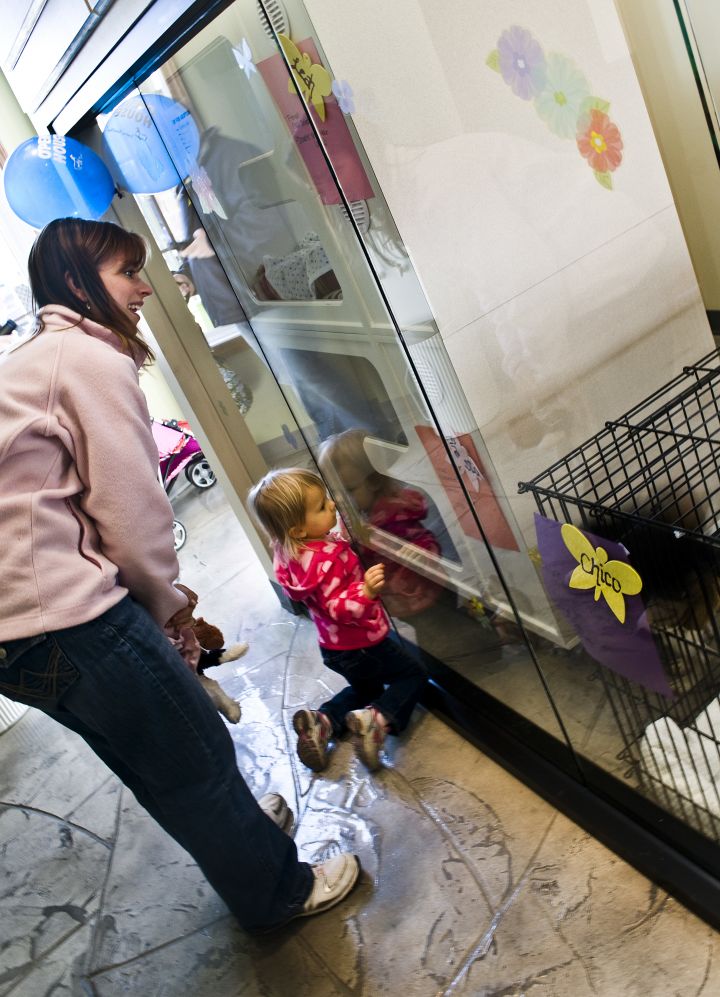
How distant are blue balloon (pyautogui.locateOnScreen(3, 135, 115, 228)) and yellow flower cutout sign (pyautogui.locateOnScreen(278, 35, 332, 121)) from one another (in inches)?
42.6

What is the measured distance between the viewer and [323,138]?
57.4 inches

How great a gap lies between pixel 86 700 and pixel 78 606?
Result: 0.63 feet

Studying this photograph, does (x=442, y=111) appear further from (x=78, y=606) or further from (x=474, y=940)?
(x=474, y=940)

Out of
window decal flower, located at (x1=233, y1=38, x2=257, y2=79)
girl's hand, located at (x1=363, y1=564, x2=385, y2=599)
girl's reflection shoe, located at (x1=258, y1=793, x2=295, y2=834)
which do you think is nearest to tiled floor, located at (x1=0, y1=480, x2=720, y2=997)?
girl's reflection shoe, located at (x1=258, y1=793, x2=295, y2=834)

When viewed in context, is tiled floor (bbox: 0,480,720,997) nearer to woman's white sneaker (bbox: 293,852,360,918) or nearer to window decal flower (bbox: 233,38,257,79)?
woman's white sneaker (bbox: 293,852,360,918)

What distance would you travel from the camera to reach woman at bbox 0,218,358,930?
4.76ft

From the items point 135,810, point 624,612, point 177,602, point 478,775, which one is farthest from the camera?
point 135,810

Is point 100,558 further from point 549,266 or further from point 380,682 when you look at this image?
point 380,682

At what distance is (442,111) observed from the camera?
1.47 meters

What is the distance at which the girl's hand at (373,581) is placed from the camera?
83.4 inches

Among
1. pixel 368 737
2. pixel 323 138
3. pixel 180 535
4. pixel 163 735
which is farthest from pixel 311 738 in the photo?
pixel 180 535

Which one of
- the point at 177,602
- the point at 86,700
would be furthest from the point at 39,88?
the point at 86,700

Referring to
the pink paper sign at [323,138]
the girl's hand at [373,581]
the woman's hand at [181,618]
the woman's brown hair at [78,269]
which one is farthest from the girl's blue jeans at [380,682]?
the pink paper sign at [323,138]

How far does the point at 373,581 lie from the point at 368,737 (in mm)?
429
